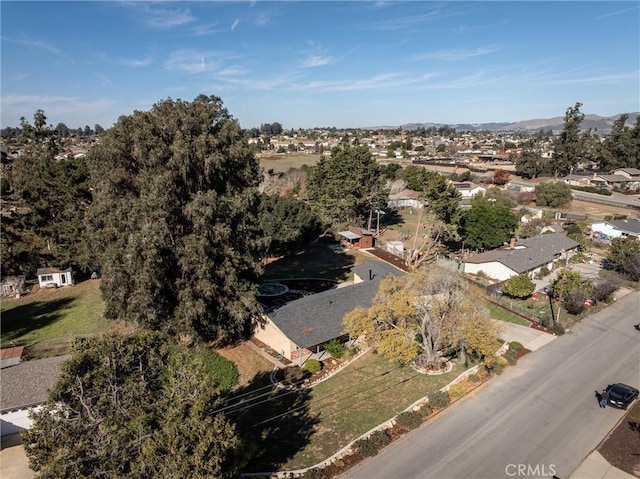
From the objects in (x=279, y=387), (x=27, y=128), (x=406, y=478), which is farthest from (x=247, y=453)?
(x=27, y=128)

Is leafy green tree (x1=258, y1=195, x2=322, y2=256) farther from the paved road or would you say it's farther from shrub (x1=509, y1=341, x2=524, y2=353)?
the paved road

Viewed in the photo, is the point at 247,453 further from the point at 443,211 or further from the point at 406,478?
the point at 443,211

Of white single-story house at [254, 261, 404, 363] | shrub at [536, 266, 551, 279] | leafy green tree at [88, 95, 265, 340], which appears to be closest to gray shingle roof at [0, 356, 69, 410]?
leafy green tree at [88, 95, 265, 340]

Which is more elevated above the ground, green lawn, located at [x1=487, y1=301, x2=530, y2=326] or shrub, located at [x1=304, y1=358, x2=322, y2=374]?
shrub, located at [x1=304, y1=358, x2=322, y2=374]

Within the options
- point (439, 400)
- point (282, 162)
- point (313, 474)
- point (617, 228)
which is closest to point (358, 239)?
point (439, 400)

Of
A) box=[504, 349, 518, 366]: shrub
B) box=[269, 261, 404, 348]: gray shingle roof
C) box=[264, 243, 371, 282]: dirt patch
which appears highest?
box=[269, 261, 404, 348]: gray shingle roof

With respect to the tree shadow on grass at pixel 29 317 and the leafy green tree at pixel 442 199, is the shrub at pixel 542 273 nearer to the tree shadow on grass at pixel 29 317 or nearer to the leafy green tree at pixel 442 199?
the leafy green tree at pixel 442 199

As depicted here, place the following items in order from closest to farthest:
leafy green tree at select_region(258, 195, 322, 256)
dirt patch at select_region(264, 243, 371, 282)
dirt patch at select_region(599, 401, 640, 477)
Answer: dirt patch at select_region(599, 401, 640, 477) < dirt patch at select_region(264, 243, 371, 282) < leafy green tree at select_region(258, 195, 322, 256)

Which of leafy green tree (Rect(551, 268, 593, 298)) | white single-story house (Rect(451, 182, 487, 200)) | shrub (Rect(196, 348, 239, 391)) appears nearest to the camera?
shrub (Rect(196, 348, 239, 391))
